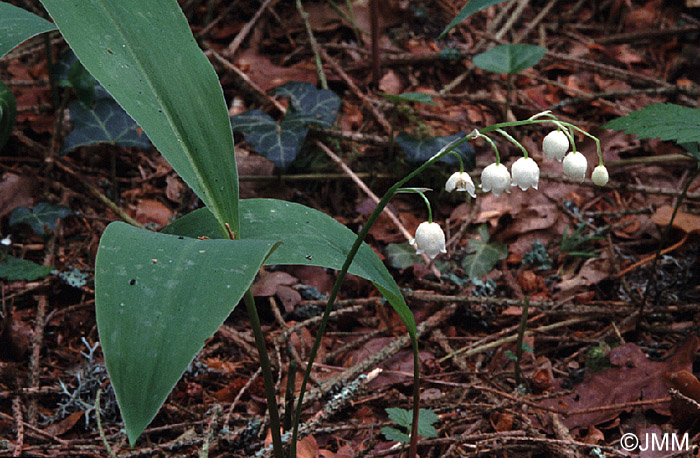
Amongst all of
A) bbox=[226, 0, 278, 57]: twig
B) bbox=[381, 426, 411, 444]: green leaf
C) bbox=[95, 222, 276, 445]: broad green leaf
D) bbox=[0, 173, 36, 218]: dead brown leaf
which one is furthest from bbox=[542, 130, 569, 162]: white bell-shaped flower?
bbox=[226, 0, 278, 57]: twig

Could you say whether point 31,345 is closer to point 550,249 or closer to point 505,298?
point 505,298

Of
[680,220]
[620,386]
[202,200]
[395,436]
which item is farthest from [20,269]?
[680,220]

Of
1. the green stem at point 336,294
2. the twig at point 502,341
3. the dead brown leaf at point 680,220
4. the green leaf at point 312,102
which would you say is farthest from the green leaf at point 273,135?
the dead brown leaf at point 680,220

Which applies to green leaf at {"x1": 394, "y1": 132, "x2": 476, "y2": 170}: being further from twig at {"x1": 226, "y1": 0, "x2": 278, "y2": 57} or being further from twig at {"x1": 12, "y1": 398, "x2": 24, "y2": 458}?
twig at {"x1": 12, "y1": 398, "x2": 24, "y2": 458}

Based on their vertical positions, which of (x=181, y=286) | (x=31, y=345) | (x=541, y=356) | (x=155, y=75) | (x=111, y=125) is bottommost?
(x=541, y=356)

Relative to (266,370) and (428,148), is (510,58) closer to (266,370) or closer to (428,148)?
(428,148)

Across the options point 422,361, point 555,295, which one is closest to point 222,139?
point 422,361
